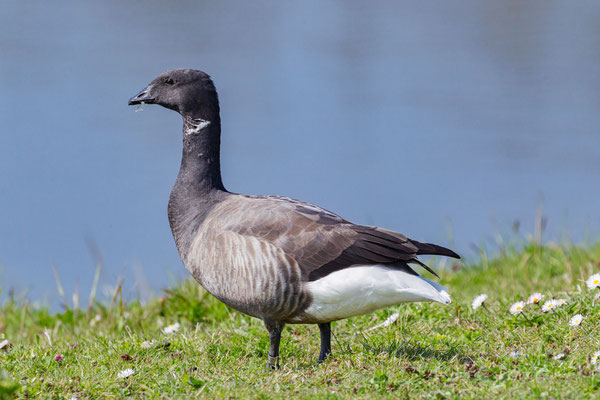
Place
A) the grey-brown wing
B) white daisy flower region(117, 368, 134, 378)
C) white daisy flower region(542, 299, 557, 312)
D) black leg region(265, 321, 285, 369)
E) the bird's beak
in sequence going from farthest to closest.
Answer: the bird's beak
white daisy flower region(542, 299, 557, 312)
black leg region(265, 321, 285, 369)
the grey-brown wing
white daisy flower region(117, 368, 134, 378)

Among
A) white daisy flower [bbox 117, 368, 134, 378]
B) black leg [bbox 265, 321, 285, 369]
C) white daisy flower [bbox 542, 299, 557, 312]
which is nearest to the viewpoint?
white daisy flower [bbox 117, 368, 134, 378]

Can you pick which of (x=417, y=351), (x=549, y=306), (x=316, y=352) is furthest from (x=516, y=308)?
(x=316, y=352)

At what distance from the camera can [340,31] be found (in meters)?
24.1

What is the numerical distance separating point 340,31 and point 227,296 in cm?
1918

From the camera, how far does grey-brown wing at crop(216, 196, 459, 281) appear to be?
5691 millimetres

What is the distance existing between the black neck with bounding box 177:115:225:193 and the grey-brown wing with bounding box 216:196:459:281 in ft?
2.62

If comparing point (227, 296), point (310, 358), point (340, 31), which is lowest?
point (310, 358)

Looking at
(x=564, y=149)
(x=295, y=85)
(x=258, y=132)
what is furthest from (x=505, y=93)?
(x=258, y=132)

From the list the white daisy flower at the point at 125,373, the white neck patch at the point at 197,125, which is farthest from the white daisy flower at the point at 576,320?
the white neck patch at the point at 197,125

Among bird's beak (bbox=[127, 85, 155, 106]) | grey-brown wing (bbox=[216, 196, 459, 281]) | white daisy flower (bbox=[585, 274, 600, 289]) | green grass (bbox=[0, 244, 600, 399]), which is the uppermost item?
bird's beak (bbox=[127, 85, 155, 106])

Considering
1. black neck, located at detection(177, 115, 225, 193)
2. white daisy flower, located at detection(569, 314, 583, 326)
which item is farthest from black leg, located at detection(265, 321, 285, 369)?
white daisy flower, located at detection(569, 314, 583, 326)

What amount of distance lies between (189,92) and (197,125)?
0.28m

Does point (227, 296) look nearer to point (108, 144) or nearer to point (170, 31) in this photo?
point (108, 144)

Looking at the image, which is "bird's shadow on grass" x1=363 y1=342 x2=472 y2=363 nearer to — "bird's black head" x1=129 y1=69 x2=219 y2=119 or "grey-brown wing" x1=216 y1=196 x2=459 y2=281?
"grey-brown wing" x1=216 y1=196 x2=459 y2=281
